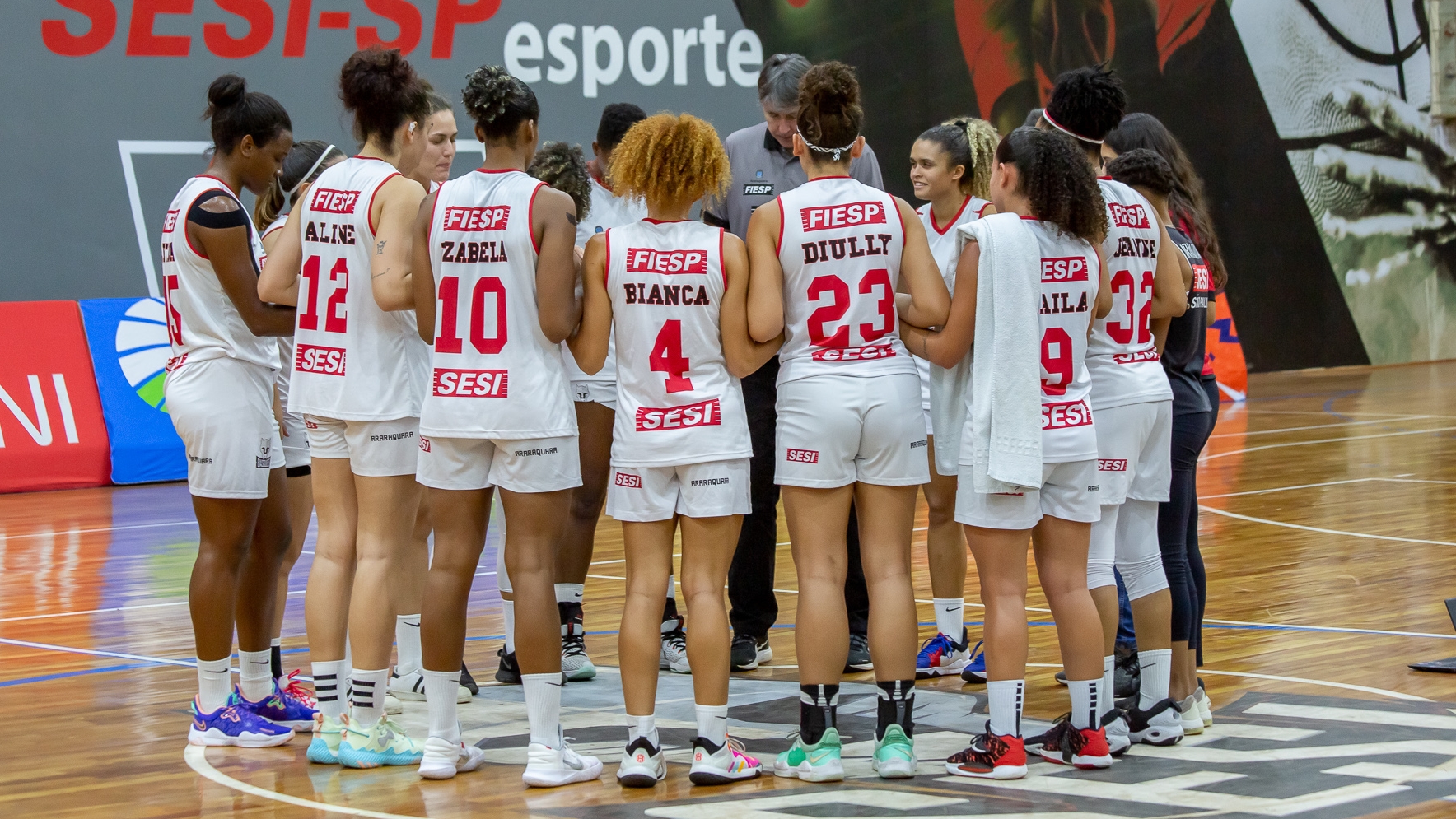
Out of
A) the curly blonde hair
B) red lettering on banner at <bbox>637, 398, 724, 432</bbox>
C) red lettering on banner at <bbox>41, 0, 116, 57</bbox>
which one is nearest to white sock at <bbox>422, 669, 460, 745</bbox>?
red lettering on banner at <bbox>637, 398, 724, 432</bbox>

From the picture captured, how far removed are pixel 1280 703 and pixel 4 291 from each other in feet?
30.1

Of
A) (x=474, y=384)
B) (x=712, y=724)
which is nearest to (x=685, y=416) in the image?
(x=474, y=384)

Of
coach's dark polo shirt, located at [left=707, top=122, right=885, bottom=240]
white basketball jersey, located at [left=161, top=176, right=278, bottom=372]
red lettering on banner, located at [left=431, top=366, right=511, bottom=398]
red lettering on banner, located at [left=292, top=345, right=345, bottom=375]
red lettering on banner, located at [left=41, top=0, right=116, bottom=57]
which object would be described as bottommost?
red lettering on banner, located at [left=431, top=366, right=511, bottom=398]

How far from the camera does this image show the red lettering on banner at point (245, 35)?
36.8 ft

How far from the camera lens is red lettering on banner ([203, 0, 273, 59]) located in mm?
11211

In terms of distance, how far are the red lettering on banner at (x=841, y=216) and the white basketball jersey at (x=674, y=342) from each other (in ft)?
0.79

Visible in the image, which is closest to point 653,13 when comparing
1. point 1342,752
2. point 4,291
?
point 4,291

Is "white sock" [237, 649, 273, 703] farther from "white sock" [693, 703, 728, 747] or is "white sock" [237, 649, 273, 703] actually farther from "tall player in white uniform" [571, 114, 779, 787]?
"white sock" [693, 703, 728, 747]

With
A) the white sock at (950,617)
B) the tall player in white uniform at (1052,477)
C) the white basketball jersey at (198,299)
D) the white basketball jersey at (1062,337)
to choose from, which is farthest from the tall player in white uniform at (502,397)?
the white sock at (950,617)

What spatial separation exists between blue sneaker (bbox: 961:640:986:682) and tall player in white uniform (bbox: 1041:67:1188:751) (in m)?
0.78

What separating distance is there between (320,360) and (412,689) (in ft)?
4.20

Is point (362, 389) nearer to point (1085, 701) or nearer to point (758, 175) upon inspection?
point (758, 175)

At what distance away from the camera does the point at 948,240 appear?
5.06 metres

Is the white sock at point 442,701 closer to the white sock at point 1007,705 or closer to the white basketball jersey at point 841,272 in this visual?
the white basketball jersey at point 841,272
